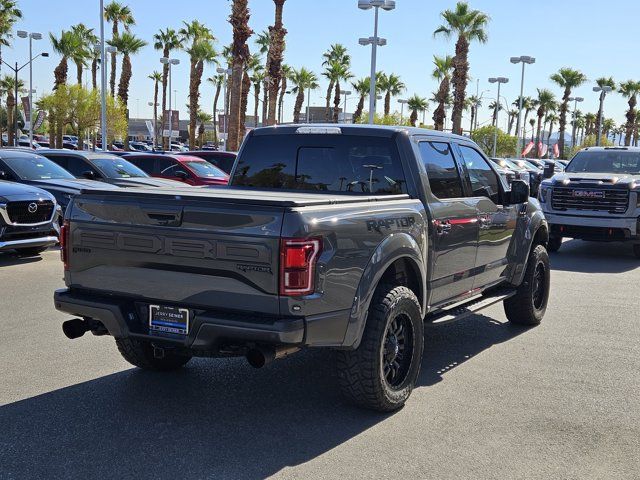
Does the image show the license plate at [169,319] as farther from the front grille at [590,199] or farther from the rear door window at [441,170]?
the front grille at [590,199]

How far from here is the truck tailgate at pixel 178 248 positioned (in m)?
3.95

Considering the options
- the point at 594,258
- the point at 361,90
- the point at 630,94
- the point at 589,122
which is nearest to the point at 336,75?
the point at 361,90

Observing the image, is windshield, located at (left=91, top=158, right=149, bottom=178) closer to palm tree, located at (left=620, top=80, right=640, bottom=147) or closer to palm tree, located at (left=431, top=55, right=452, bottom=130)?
palm tree, located at (left=431, top=55, right=452, bottom=130)

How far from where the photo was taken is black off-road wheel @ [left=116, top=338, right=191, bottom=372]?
530cm

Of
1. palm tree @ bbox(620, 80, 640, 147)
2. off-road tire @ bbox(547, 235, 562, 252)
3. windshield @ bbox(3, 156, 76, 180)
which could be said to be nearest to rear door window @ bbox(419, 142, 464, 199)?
off-road tire @ bbox(547, 235, 562, 252)

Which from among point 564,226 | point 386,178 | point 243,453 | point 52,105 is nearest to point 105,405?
point 243,453

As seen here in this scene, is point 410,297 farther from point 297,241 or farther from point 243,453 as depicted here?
point 243,453

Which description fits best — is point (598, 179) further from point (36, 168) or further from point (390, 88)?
point (390, 88)

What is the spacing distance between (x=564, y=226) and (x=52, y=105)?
125 ft

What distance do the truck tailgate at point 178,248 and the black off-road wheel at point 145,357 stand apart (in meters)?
0.84

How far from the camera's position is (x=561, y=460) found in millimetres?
4086

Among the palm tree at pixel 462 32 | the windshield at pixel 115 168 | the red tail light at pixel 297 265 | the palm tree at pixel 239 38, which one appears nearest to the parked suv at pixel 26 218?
the windshield at pixel 115 168

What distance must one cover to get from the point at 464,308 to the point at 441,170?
121 centimetres

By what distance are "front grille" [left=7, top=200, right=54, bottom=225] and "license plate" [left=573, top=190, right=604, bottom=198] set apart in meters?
9.21
